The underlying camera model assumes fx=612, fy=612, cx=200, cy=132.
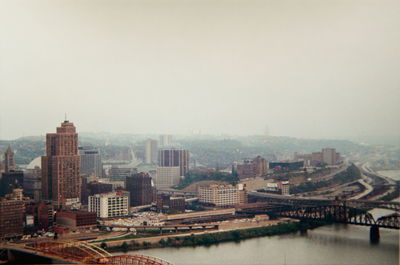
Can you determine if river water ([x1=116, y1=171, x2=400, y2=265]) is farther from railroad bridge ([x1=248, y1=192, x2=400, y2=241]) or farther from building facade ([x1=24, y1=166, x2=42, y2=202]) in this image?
building facade ([x1=24, y1=166, x2=42, y2=202])

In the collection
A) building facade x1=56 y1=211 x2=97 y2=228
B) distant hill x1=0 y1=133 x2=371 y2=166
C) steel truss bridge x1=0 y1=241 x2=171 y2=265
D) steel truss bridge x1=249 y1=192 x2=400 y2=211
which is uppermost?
distant hill x1=0 y1=133 x2=371 y2=166

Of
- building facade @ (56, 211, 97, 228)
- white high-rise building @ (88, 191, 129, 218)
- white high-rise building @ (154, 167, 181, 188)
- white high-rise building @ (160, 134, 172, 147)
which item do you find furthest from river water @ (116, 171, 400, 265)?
white high-rise building @ (154, 167, 181, 188)

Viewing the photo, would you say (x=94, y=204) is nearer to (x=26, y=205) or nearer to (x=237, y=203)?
(x=26, y=205)

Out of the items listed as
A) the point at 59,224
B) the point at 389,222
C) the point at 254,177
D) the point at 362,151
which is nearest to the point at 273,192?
the point at 254,177

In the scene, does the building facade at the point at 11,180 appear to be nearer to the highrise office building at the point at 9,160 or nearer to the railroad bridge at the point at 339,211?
the highrise office building at the point at 9,160

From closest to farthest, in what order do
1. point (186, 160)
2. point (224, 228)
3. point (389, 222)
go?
1. point (389, 222)
2. point (224, 228)
3. point (186, 160)

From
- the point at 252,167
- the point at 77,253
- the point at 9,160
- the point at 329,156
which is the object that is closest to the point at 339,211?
the point at 329,156
